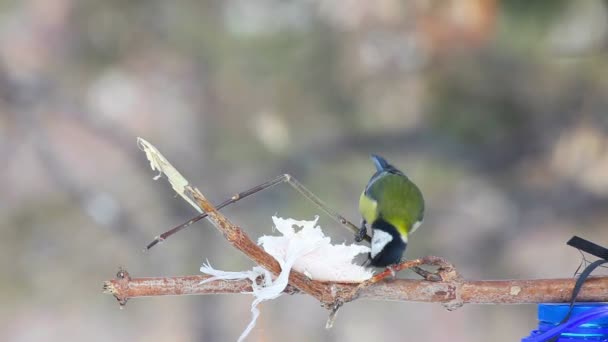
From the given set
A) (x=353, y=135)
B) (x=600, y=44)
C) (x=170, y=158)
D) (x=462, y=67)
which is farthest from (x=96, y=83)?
(x=600, y=44)

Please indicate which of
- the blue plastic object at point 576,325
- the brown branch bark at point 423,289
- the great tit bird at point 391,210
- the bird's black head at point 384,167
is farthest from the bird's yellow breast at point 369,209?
the blue plastic object at point 576,325

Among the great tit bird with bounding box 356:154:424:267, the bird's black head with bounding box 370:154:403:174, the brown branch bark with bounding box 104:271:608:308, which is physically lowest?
the brown branch bark with bounding box 104:271:608:308

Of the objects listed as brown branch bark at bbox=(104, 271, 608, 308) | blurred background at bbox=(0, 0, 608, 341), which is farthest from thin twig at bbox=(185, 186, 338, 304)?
blurred background at bbox=(0, 0, 608, 341)

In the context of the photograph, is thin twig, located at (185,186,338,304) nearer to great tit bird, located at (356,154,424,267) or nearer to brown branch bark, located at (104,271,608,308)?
brown branch bark, located at (104,271,608,308)

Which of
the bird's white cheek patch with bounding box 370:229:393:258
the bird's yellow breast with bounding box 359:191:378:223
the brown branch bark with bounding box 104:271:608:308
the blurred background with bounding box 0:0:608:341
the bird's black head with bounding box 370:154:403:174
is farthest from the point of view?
the blurred background with bounding box 0:0:608:341

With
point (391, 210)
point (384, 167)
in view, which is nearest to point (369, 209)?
point (391, 210)

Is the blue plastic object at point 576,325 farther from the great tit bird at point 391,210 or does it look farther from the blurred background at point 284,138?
the blurred background at point 284,138

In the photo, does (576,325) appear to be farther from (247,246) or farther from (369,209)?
(369,209)

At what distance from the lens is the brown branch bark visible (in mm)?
715

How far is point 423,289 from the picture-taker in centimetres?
75

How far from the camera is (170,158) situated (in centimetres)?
243

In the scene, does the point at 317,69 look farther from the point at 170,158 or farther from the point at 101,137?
the point at 101,137

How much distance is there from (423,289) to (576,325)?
172 millimetres

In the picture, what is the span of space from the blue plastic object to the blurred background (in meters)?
1.67
